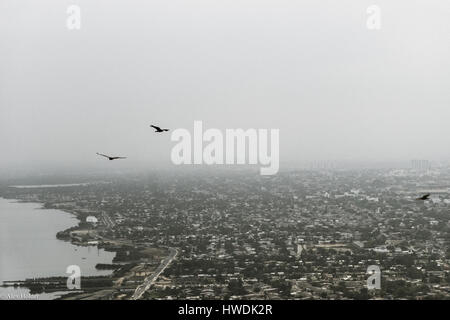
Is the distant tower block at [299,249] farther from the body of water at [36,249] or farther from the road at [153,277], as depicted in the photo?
the body of water at [36,249]

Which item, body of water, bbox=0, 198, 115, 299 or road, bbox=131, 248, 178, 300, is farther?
body of water, bbox=0, 198, 115, 299

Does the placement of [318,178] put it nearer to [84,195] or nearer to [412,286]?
[412,286]

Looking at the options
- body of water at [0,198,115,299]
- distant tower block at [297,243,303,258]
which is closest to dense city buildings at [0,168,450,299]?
distant tower block at [297,243,303,258]

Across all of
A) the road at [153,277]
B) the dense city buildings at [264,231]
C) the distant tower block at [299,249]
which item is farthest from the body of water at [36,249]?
the distant tower block at [299,249]

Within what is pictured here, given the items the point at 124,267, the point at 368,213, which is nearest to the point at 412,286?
the point at 368,213

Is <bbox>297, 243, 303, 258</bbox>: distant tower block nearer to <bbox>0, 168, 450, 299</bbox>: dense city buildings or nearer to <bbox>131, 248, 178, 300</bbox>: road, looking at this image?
<bbox>0, 168, 450, 299</bbox>: dense city buildings
